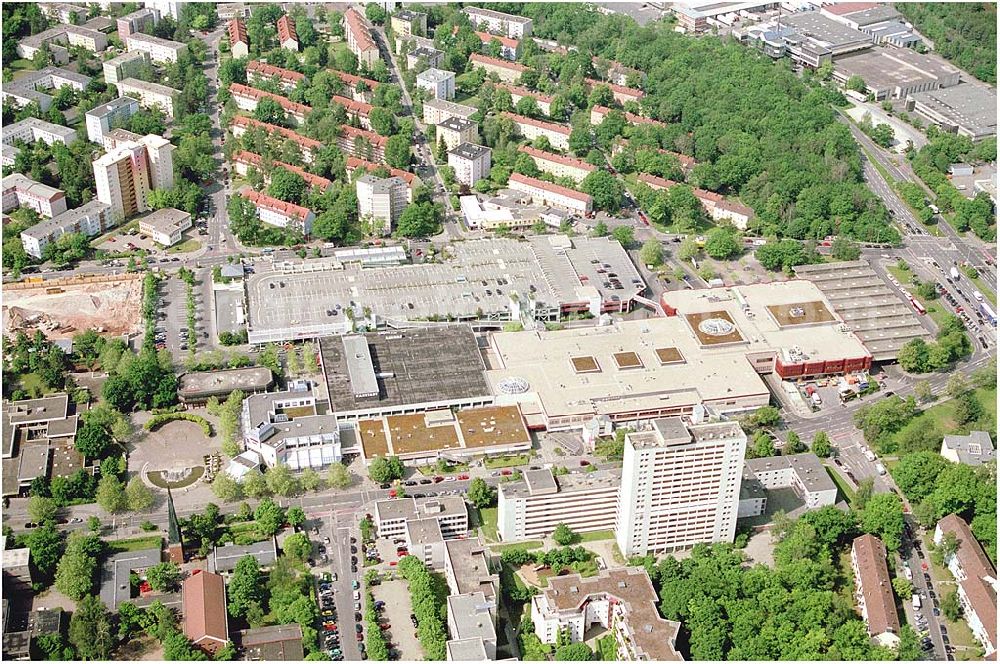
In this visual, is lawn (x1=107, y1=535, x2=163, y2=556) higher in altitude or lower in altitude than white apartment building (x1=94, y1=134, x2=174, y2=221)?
lower

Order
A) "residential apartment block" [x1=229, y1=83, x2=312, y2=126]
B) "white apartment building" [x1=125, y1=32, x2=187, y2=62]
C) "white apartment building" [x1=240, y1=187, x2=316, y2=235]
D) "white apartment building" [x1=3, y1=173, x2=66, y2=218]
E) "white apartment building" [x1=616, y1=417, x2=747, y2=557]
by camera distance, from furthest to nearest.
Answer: "white apartment building" [x1=125, y1=32, x2=187, y2=62] → "residential apartment block" [x1=229, y1=83, x2=312, y2=126] → "white apartment building" [x1=3, y1=173, x2=66, y2=218] → "white apartment building" [x1=240, y1=187, x2=316, y2=235] → "white apartment building" [x1=616, y1=417, x2=747, y2=557]

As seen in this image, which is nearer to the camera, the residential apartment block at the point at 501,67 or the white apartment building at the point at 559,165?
the white apartment building at the point at 559,165

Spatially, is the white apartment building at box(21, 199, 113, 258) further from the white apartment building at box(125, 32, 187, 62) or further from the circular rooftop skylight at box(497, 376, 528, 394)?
the circular rooftop skylight at box(497, 376, 528, 394)

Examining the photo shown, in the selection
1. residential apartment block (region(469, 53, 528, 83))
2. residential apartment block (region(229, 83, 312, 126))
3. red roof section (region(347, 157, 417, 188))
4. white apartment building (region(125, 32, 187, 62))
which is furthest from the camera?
residential apartment block (region(469, 53, 528, 83))

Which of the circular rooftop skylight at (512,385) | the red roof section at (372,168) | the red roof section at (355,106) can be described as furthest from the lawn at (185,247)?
the circular rooftop skylight at (512,385)

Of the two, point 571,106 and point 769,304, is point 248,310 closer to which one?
point 769,304

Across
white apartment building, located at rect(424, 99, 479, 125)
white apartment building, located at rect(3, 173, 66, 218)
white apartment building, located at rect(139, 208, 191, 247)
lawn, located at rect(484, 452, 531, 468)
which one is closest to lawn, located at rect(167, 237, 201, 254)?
white apartment building, located at rect(139, 208, 191, 247)

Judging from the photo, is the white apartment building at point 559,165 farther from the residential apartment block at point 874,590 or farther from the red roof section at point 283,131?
the residential apartment block at point 874,590
